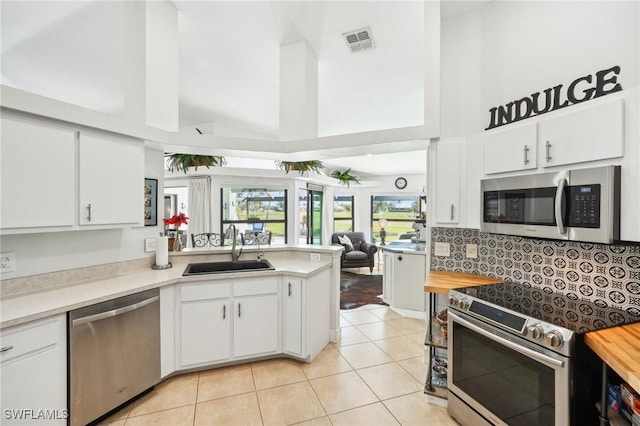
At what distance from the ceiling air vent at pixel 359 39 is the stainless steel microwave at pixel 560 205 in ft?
5.66

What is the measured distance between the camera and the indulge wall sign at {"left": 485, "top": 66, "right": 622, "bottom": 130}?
1658 mm

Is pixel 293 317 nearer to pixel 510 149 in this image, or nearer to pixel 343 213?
pixel 510 149

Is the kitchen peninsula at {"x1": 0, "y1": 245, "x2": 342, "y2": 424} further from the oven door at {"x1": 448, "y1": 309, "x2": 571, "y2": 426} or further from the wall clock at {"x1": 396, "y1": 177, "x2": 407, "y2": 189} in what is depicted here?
the wall clock at {"x1": 396, "y1": 177, "x2": 407, "y2": 189}

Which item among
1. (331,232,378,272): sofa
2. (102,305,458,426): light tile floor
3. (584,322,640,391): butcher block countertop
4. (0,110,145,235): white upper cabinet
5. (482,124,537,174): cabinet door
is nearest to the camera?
(584,322,640,391): butcher block countertop

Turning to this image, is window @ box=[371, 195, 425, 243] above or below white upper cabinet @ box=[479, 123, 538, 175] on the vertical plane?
below

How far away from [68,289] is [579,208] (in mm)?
3326

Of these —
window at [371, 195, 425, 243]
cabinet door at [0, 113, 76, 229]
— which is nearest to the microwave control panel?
cabinet door at [0, 113, 76, 229]

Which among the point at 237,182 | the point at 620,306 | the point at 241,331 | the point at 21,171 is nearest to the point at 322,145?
the point at 241,331

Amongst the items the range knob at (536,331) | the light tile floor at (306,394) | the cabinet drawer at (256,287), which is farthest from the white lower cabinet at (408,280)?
the range knob at (536,331)

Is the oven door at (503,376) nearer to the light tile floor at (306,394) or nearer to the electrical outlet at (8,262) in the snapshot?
the light tile floor at (306,394)

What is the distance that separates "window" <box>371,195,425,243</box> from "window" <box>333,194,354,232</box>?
2.30 ft

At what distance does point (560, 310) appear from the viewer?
5.29 feet

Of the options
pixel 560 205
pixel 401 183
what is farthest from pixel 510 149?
pixel 401 183

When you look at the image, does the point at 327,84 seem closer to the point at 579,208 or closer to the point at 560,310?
the point at 579,208
